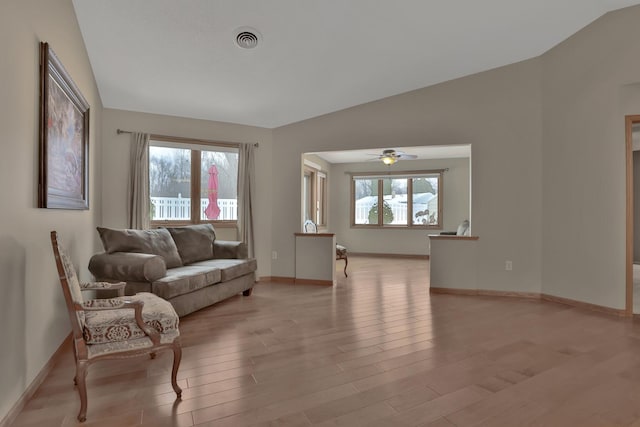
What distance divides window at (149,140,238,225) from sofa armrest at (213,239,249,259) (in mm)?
807

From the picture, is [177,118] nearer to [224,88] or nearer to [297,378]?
[224,88]

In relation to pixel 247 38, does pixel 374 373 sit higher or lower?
lower

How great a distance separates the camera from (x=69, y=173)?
2.90 metres

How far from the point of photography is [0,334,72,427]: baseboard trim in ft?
5.98

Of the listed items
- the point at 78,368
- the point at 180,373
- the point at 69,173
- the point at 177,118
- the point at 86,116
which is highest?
the point at 177,118

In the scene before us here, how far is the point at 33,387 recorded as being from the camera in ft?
7.03

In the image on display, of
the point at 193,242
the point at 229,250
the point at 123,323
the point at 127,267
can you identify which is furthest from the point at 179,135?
the point at 123,323

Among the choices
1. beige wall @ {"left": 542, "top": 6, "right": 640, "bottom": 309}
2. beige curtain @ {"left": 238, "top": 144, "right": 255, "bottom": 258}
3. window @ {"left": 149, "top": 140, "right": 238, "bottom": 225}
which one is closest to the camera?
beige wall @ {"left": 542, "top": 6, "right": 640, "bottom": 309}

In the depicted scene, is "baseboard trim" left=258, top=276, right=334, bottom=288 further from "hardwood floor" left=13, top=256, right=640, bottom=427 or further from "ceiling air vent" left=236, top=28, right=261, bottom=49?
"ceiling air vent" left=236, top=28, right=261, bottom=49

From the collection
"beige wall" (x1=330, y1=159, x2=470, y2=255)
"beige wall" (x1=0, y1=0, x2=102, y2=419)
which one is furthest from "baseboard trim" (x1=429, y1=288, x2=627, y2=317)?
"beige wall" (x1=0, y1=0, x2=102, y2=419)

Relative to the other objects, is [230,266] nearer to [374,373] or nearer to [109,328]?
[109,328]

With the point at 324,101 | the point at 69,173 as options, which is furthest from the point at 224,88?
the point at 69,173

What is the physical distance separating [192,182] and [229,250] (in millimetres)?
1365

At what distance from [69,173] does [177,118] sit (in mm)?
2477
